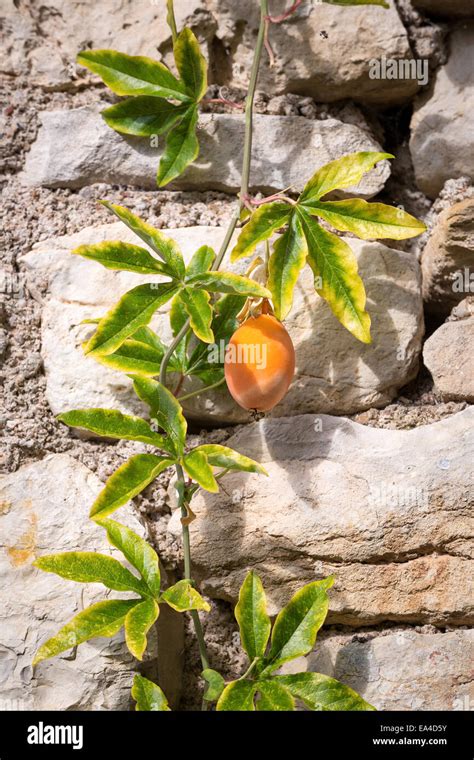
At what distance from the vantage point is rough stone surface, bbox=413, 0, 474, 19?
1064 mm

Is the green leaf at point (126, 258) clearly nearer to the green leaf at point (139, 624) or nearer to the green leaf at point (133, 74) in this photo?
the green leaf at point (133, 74)

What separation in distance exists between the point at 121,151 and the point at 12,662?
625mm

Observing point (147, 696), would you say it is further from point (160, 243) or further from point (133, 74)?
point (133, 74)

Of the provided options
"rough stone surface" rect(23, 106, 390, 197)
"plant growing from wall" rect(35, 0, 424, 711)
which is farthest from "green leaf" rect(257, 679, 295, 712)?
"rough stone surface" rect(23, 106, 390, 197)

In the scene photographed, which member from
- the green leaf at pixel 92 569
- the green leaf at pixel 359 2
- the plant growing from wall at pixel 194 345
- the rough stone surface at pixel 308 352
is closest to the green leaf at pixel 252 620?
the plant growing from wall at pixel 194 345

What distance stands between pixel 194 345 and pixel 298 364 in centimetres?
13

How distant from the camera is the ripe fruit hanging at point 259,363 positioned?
89 centimetres

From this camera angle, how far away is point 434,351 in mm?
1021

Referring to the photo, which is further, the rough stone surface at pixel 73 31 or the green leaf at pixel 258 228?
the rough stone surface at pixel 73 31

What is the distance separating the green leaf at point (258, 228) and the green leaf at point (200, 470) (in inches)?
8.3

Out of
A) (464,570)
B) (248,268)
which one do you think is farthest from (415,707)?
(248,268)

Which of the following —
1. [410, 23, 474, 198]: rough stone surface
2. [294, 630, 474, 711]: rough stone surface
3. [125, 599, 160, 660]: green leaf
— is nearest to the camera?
[125, 599, 160, 660]: green leaf

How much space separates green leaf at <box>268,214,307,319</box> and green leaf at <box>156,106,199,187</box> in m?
0.17

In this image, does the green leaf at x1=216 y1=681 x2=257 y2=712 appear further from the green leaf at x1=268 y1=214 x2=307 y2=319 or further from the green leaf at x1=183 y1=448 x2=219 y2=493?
the green leaf at x1=268 y1=214 x2=307 y2=319
